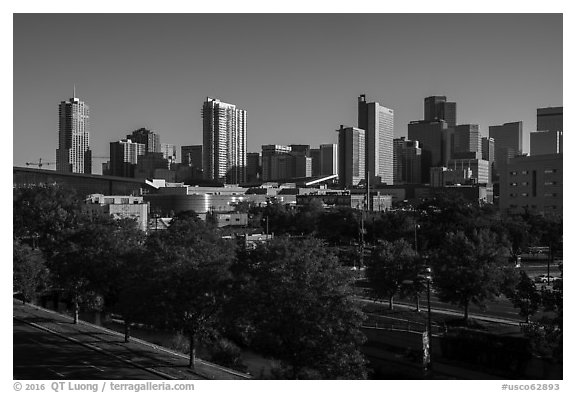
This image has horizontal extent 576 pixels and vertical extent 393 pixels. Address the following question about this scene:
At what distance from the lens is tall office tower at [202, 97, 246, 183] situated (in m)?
118

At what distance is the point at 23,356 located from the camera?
12328mm

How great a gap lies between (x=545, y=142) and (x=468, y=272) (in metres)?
35.9

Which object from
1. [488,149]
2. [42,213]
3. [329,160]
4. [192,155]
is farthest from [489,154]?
[42,213]

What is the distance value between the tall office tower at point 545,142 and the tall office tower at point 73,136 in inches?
2718

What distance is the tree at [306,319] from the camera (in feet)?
34.7

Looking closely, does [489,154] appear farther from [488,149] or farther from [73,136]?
[73,136]

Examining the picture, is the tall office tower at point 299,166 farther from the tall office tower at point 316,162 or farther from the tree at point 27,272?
the tree at point 27,272

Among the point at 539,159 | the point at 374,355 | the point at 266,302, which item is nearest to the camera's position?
the point at 266,302

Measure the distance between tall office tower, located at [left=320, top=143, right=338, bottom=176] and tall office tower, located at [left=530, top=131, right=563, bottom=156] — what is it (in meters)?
85.1

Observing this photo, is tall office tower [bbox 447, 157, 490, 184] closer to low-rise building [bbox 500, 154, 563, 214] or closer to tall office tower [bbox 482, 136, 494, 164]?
tall office tower [bbox 482, 136, 494, 164]

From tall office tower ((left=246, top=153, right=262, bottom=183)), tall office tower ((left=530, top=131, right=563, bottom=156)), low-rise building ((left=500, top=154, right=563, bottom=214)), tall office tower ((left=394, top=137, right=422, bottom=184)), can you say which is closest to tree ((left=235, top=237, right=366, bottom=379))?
tall office tower ((left=530, top=131, right=563, bottom=156))
